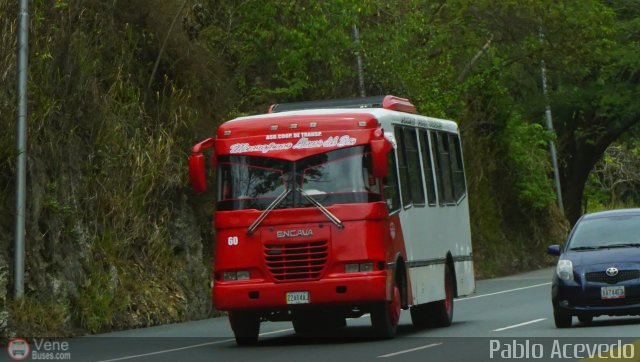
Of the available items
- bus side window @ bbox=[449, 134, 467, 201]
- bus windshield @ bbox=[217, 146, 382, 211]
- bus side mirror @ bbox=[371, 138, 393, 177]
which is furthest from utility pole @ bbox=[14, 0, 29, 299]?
bus side window @ bbox=[449, 134, 467, 201]

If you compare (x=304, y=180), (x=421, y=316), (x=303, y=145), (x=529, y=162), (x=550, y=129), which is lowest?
(x=421, y=316)

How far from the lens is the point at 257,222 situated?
66.6ft

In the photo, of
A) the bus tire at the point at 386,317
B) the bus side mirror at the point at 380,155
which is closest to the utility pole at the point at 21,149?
the bus tire at the point at 386,317

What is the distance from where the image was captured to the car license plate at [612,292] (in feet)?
69.8

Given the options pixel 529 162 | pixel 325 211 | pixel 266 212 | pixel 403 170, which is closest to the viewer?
pixel 325 211

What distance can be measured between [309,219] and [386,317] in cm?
Answer: 163

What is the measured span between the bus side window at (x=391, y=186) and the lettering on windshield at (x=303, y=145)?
2.56 ft

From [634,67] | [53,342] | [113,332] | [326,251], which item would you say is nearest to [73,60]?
[113,332]

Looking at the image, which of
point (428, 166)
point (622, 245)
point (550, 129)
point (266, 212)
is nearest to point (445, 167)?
point (428, 166)

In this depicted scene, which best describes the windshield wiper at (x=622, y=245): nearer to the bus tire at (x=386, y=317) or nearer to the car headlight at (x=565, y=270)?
the car headlight at (x=565, y=270)

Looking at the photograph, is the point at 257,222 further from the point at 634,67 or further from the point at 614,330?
the point at 634,67

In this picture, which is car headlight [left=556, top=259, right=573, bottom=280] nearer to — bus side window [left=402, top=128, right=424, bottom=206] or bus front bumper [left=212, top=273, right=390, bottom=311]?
bus side window [left=402, top=128, right=424, bottom=206]

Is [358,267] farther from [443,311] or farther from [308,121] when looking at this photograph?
[443,311]

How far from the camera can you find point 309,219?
2020 cm
